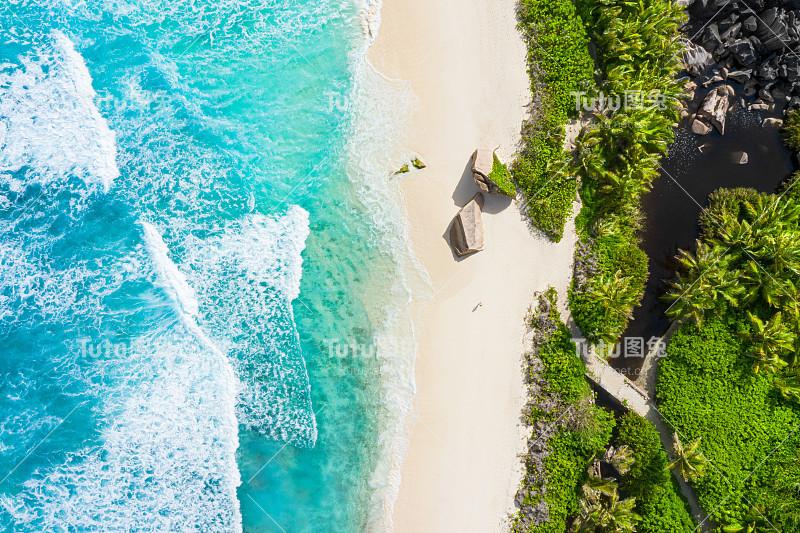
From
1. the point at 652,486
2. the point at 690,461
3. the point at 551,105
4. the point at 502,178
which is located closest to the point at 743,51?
the point at 551,105

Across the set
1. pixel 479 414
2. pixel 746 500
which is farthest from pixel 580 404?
pixel 746 500

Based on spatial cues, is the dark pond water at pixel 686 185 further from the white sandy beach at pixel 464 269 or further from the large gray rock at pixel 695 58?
the white sandy beach at pixel 464 269

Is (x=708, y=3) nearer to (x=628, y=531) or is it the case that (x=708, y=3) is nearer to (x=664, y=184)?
(x=664, y=184)

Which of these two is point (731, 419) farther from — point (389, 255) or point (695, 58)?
point (389, 255)

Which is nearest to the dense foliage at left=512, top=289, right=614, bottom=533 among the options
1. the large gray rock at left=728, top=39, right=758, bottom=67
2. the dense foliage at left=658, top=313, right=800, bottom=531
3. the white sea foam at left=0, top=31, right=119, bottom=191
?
the dense foliage at left=658, top=313, right=800, bottom=531

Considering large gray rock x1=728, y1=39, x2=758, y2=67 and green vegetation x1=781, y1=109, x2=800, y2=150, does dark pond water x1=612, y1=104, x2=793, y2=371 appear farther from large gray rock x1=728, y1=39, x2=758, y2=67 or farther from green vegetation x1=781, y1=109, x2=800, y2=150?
large gray rock x1=728, y1=39, x2=758, y2=67
